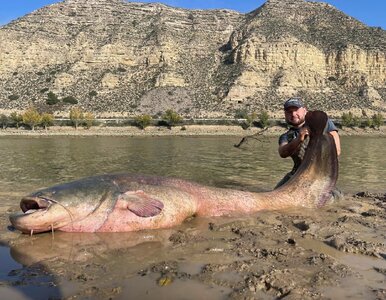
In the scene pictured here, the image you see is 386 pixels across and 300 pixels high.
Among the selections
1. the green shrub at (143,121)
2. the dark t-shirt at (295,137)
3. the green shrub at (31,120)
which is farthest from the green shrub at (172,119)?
the dark t-shirt at (295,137)

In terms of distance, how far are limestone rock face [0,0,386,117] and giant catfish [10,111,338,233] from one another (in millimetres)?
69151

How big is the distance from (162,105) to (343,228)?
75.5 meters

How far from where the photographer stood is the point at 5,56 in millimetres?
89750

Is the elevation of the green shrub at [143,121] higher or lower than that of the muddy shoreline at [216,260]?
lower

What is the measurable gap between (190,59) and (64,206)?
9272 cm

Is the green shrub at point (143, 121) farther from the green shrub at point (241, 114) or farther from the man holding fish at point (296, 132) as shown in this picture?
the man holding fish at point (296, 132)

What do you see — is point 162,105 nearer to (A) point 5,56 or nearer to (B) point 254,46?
(B) point 254,46

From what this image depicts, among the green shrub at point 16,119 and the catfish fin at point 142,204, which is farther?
the green shrub at point 16,119

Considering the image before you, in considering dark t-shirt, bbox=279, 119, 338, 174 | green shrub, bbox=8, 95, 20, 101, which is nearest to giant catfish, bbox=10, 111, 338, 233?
dark t-shirt, bbox=279, 119, 338, 174

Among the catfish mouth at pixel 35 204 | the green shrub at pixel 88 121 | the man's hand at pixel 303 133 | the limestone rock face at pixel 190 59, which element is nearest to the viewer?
the catfish mouth at pixel 35 204

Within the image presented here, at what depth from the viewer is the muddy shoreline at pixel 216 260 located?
174 inches

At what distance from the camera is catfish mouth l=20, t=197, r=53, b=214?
596cm

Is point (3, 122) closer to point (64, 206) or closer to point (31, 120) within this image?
point (31, 120)

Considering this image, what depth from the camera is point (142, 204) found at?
6410mm
